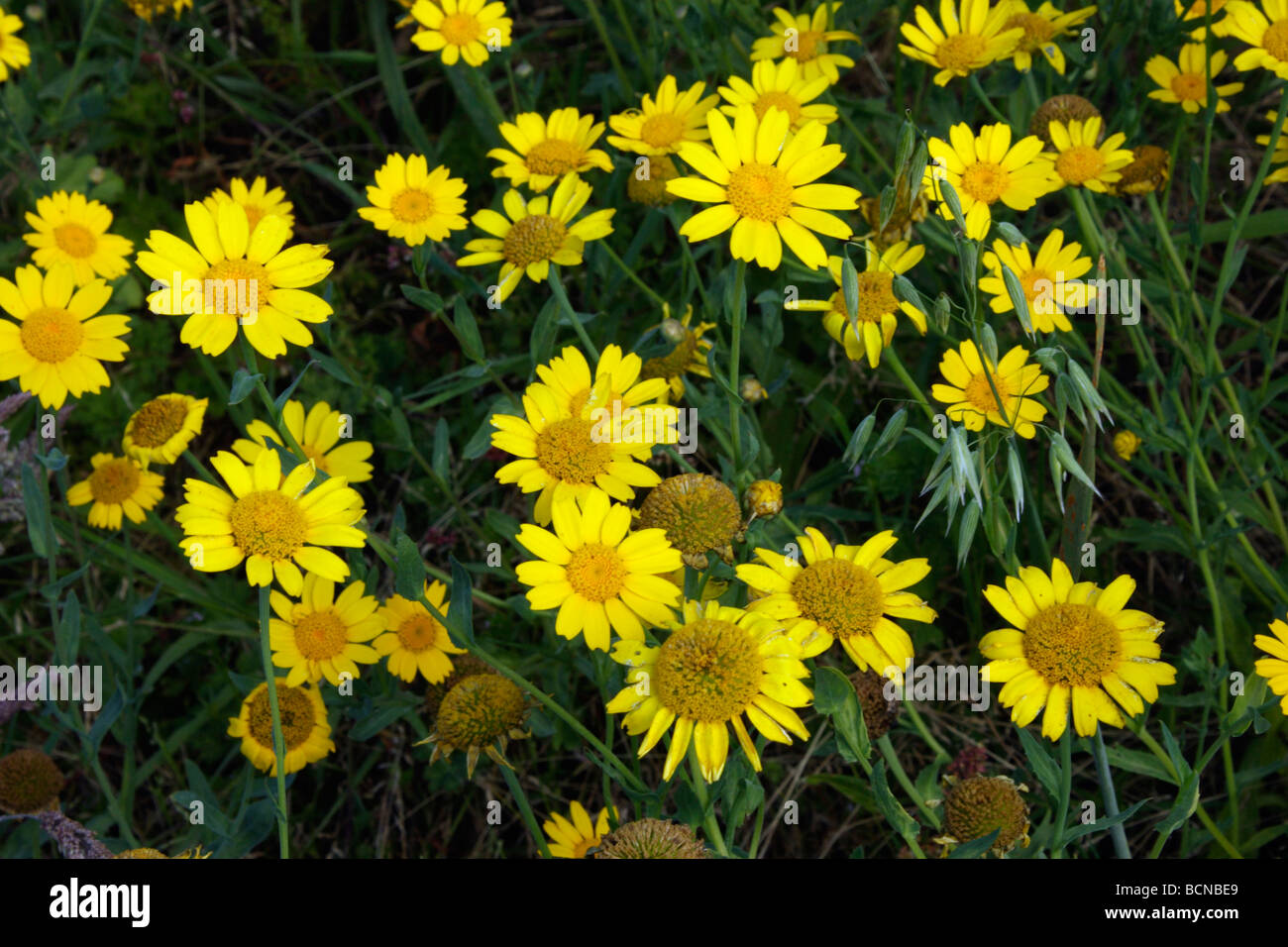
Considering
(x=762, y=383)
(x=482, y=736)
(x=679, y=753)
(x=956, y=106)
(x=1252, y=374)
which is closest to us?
(x=679, y=753)

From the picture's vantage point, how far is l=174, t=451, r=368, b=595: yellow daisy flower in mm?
2180

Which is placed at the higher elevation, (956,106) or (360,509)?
(956,106)

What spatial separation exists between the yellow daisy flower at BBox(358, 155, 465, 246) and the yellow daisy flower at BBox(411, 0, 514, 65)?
1.56ft

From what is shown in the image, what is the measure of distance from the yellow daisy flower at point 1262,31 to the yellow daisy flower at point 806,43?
948 millimetres

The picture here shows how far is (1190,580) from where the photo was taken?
3.40 m

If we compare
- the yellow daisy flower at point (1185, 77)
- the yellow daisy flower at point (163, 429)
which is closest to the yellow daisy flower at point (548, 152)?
the yellow daisy flower at point (163, 429)

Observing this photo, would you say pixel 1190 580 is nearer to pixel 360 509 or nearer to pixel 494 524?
pixel 494 524

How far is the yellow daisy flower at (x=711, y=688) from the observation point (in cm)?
202

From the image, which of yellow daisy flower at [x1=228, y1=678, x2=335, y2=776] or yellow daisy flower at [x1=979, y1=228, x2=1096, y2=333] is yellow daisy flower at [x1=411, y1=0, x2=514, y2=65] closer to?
yellow daisy flower at [x1=979, y1=228, x2=1096, y2=333]

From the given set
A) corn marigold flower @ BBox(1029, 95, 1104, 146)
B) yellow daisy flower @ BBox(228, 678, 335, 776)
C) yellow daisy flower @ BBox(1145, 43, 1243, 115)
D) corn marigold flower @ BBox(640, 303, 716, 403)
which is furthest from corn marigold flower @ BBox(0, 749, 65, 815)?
yellow daisy flower @ BBox(1145, 43, 1243, 115)

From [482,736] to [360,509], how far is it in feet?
1.86

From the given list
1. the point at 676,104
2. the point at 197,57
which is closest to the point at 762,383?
the point at 676,104

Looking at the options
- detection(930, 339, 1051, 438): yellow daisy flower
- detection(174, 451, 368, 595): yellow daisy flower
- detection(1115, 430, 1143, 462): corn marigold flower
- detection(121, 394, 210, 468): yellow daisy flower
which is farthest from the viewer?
detection(1115, 430, 1143, 462): corn marigold flower

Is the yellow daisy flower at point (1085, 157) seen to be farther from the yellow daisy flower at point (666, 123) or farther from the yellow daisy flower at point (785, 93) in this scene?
the yellow daisy flower at point (666, 123)
